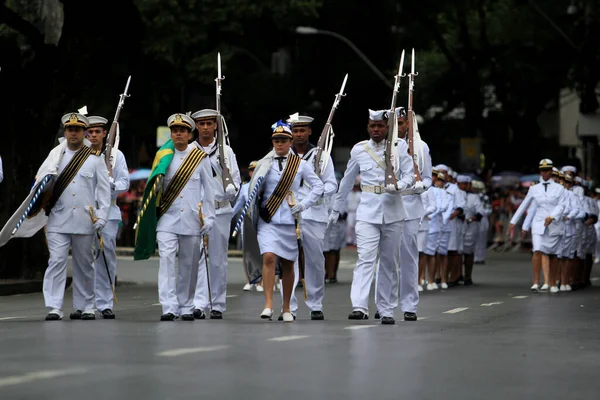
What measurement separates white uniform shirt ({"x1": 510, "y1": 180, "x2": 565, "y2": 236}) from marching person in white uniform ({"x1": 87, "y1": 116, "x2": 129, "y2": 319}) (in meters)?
9.14

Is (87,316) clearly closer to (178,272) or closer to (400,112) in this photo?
(178,272)

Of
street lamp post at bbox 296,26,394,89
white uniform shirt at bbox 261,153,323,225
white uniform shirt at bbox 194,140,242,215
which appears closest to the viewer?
white uniform shirt at bbox 261,153,323,225

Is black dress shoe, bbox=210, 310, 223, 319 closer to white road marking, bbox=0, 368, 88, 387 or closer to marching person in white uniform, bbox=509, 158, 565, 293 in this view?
white road marking, bbox=0, 368, 88, 387

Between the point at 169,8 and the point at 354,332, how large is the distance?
29.0 metres

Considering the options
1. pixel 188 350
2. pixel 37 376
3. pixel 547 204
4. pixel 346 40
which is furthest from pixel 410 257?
pixel 346 40

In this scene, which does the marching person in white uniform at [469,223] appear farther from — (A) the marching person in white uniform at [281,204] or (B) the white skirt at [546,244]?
(A) the marching person in white uniform at [281,204]

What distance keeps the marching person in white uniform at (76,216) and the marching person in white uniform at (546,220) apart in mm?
10514

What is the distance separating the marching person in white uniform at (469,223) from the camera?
89.2ft

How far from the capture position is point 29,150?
22891 millimetres

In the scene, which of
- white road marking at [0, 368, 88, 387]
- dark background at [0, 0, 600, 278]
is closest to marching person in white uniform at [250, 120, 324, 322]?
white road marking at [0, 368, 88, 387]

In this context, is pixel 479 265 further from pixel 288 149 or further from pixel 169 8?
pixel 288 149

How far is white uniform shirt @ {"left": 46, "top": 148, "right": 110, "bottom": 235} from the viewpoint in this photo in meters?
15.7

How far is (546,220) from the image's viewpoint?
25.0 metres

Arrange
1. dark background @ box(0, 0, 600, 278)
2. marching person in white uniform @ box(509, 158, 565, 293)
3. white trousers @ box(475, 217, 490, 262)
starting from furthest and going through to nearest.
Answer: dark background @ box(0, 0, 600, 278) → white trousers @ box(475, 217, 490, 262) → marching person in white uniform @ box(509, 158, 565, 293)
